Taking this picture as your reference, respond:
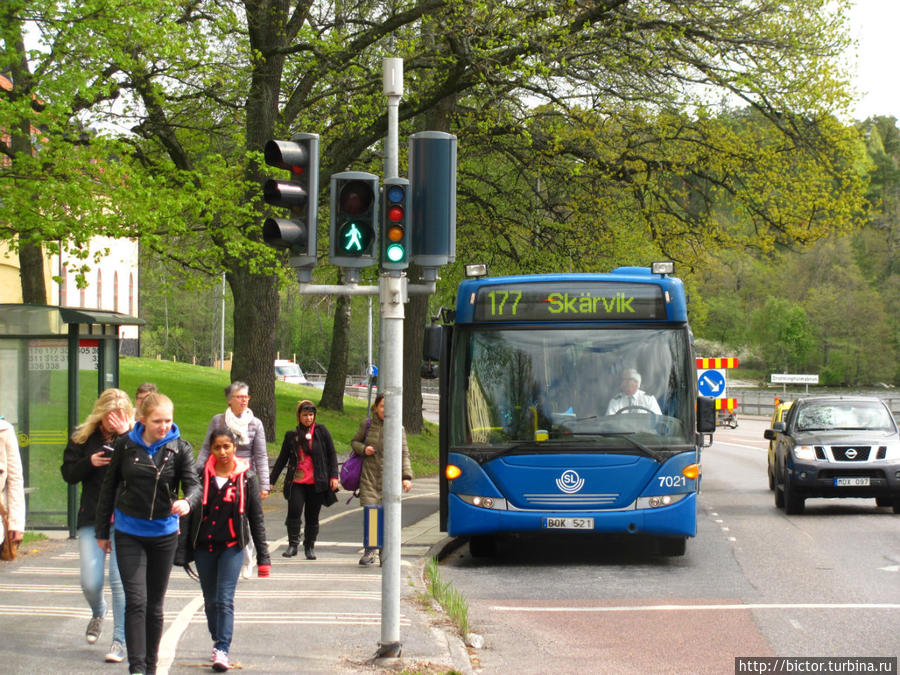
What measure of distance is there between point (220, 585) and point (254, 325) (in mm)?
15168

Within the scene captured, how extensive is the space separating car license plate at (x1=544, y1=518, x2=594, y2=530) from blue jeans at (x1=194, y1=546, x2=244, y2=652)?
18.5 ft

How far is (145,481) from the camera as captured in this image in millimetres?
6781

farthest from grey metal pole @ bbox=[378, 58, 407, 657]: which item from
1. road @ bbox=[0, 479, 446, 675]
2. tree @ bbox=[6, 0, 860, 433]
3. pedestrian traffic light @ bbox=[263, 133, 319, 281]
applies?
tree @ bbox=[6, 0, 860, 433]

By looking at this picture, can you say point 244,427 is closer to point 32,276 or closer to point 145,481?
point 145,481

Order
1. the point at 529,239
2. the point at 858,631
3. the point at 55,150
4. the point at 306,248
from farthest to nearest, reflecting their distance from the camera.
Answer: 1. the point at 529,239
2. the point at 55,150
3. the point at 858,631
4. the point at 306,248

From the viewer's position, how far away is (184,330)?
11675 cm

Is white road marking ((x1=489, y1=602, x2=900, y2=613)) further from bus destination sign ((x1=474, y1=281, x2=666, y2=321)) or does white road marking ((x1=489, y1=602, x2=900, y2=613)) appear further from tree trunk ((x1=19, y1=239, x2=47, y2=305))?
tree trunk ((x1=19, y1=239, x2=47, y2=305))

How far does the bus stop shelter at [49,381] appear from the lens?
46.9 ft

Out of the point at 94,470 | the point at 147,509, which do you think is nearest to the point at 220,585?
the point at 147,509

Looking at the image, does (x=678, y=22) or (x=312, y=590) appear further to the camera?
(x=678, y=22)

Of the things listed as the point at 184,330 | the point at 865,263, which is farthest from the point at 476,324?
the point at 184,330

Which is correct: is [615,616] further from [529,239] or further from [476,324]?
[529,239]

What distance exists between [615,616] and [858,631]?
70.6 inches

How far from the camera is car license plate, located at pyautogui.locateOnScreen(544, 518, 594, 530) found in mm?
12484
